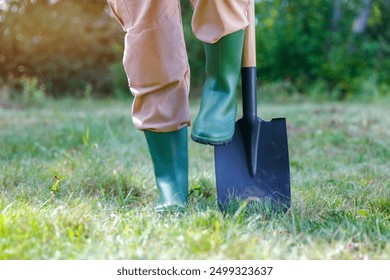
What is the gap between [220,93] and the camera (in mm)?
1823

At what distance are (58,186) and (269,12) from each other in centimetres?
620

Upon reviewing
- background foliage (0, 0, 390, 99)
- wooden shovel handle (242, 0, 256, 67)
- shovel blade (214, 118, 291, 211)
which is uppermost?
wooden shovel handle (242, 0, 256, 67)

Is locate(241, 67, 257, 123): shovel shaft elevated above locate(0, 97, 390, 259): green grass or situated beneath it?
elevated above

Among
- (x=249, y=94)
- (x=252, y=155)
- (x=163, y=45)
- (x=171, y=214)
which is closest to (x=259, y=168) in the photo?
(x=252, y=155)

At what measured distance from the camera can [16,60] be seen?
723cm

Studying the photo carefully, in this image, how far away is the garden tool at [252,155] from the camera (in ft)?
6.13

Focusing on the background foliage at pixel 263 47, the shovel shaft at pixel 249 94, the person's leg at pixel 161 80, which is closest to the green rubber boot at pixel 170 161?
the person's leg at pixel 161 80

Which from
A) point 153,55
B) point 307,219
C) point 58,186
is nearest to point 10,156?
point 58,186

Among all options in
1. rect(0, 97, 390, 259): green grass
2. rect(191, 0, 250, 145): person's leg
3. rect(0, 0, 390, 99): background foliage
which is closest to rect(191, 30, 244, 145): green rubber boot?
rect(191, 0, 250, 145): person's leg

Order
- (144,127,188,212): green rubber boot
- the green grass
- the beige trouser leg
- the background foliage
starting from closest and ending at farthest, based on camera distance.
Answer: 1. the green grass
2. the beige trouser leg
3. (144,127,188,212): green rubber boot
4. the background foliage

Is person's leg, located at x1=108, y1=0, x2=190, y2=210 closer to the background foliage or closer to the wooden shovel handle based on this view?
the wooden shovel handle

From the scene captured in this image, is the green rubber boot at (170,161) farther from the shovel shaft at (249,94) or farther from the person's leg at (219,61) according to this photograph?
the shovel shaft at (249,94)

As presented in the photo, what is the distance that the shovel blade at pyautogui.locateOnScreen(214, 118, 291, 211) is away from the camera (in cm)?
186

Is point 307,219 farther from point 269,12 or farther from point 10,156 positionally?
point 269,12
